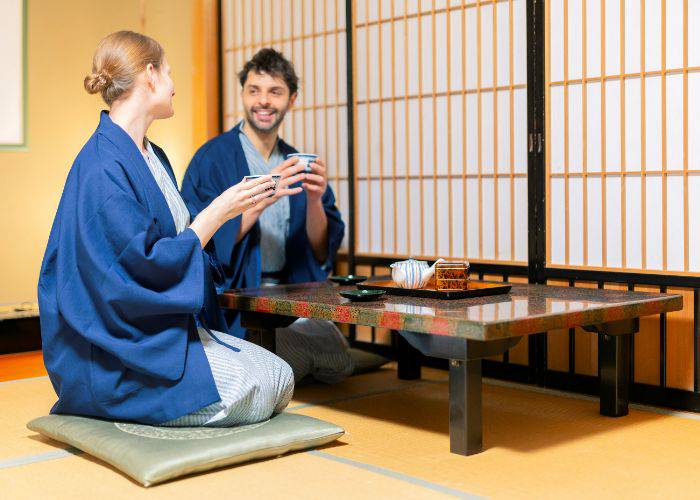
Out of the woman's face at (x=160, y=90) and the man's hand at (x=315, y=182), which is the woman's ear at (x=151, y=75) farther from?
the man's hand at (x=315, y=182)

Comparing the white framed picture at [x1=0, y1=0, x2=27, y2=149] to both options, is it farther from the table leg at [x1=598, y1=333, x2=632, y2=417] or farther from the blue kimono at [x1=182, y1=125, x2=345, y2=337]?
the table leg at [x1=598, y1=333, x2=632, y2=417]

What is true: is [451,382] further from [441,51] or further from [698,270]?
[441,51]

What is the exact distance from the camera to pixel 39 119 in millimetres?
5461

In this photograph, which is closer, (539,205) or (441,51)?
(539,205)

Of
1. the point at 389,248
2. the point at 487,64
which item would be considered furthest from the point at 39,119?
the point at 487,64

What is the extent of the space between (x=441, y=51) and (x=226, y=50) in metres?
1.70

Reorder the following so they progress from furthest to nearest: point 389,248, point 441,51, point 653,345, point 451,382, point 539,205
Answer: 1. point 389,248
2. point 441,51
3. point 539,205
4. point 653,345
5. point 451,382

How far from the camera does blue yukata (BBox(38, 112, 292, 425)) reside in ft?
9.36

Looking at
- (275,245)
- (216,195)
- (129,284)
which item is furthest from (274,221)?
(129,284)

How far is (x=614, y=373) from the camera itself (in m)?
3.37

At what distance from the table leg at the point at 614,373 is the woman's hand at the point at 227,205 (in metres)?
1.34

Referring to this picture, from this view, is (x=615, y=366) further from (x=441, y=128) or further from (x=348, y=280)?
(x=441, y=128)

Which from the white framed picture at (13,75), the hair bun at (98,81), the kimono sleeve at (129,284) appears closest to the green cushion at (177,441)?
the kimono sleeve at (129,284)

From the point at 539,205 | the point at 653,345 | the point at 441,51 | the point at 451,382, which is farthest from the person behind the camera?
the point at 441,51
